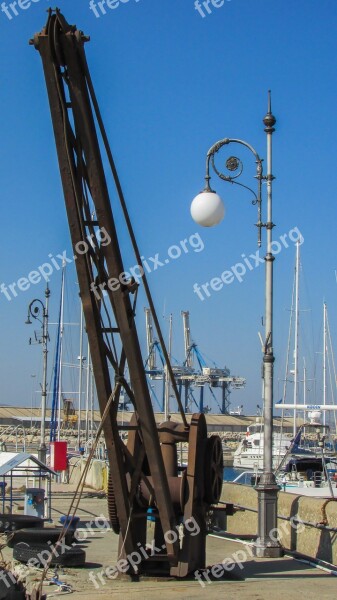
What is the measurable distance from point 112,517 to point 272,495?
→ 307 cm

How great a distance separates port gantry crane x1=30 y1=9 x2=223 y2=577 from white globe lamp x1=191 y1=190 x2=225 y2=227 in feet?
7.34

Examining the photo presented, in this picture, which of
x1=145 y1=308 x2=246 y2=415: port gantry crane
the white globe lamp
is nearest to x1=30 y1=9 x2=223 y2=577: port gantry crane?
the white globe lamp

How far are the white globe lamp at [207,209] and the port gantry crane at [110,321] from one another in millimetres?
2237

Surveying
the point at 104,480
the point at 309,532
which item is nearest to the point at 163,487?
the point at 309,532

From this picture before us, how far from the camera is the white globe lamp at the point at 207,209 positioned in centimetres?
1430

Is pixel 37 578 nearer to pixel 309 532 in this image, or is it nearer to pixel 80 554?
pixel 80 554

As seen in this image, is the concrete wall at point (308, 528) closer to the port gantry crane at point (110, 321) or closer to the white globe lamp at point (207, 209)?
the port gantry crane at point (110, 321)

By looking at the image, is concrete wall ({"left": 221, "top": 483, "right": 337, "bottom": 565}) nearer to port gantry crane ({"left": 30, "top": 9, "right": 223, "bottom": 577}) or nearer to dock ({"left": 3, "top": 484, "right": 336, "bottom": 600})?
dock ({"left": 3, "top": 484, "right": 336, "bottom": 600})

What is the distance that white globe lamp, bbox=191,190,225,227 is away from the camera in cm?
1430

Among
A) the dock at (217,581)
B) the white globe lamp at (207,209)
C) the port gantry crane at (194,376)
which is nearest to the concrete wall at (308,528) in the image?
the dock at (217,581)

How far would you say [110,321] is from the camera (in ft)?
41.0

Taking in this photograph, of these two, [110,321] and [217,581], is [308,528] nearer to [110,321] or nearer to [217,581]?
[217,581]

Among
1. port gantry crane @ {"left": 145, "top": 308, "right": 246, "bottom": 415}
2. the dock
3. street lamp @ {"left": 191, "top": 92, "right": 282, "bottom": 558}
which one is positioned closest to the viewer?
the dock

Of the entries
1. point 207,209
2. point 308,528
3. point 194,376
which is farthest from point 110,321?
point 194,376
